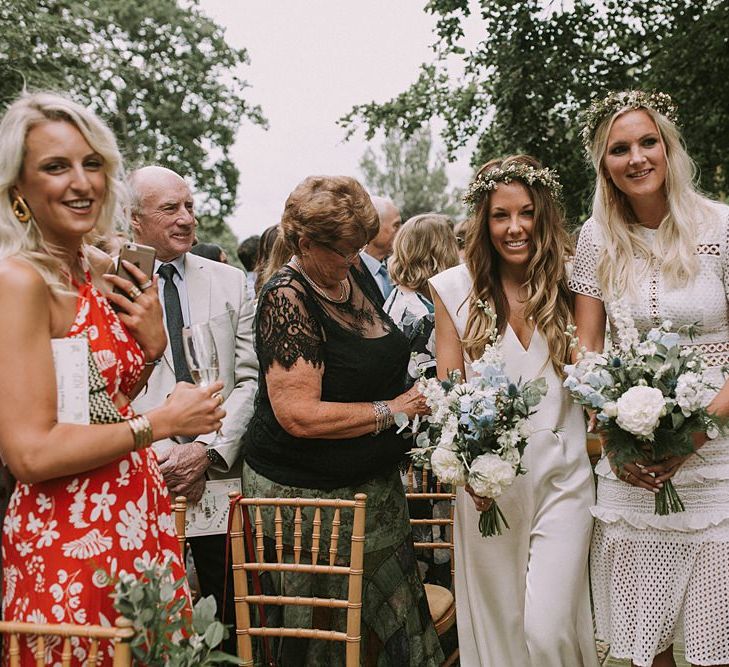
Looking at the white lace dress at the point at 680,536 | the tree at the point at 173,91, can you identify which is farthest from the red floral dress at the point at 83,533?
the tree at the point at 173,91

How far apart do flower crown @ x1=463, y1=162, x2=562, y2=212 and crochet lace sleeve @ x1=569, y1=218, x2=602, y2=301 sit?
240 millimetres

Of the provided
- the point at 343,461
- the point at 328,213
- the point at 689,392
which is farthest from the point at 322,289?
the point at 689,392

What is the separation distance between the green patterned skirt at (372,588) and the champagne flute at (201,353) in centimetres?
119

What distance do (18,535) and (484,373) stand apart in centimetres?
169

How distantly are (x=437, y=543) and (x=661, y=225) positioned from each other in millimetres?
1760

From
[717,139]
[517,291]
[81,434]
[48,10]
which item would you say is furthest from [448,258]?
[48,10]

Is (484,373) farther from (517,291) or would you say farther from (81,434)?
(81,434)

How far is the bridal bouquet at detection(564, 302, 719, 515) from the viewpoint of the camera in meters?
2.99

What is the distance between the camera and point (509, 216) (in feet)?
12.2

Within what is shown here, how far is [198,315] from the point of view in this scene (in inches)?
168

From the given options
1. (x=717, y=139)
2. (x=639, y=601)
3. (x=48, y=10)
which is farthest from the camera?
(x=48, y=10)

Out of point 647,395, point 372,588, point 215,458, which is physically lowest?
point 372,588

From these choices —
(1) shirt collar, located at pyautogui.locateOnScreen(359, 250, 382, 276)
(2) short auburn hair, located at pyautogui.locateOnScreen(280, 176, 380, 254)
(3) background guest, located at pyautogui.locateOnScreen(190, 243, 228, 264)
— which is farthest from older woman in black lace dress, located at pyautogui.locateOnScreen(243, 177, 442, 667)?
(3) background guest, located at pyautogui.locateOnScreen(190, 243, 228, 264)

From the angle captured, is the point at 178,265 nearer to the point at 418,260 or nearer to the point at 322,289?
the point at 322,289
